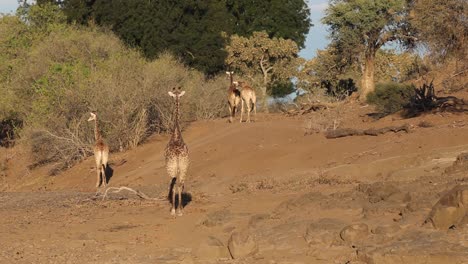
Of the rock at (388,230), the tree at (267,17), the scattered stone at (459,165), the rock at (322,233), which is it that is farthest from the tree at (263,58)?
the rock at (388,230)

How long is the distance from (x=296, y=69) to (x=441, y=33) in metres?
24.9

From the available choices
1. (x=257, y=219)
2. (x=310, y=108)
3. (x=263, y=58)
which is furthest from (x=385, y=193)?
(x=263, y=58)

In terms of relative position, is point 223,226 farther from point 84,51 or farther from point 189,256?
point 84,51

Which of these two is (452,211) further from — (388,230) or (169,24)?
(169,24)

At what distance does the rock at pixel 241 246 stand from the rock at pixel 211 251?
0.17 metres

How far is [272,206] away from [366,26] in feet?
74.9

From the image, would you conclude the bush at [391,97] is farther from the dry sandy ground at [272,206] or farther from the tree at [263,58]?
the tree at [263,58]

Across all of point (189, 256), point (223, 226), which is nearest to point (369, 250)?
point (189, 256)

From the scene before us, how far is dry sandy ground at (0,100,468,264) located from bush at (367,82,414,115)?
5.23ft

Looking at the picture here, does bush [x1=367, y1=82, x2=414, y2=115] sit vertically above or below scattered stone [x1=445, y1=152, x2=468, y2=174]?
above

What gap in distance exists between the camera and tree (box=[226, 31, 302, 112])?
4706 centimetres

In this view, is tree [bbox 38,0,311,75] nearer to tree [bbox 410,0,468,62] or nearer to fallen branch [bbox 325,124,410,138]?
tree [bbox 410,0,468,62]

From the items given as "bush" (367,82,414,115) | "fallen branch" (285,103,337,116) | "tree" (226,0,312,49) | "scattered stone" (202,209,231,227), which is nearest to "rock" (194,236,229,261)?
"scattered stone" (202,209,231,227)

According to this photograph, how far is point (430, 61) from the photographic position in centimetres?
2530
